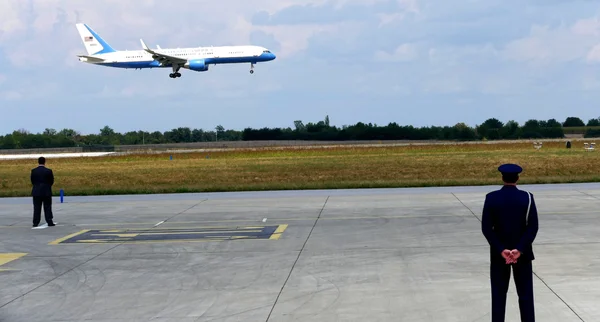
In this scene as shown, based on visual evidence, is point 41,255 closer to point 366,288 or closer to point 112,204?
point 366,288

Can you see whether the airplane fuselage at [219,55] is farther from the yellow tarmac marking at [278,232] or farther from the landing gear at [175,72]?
the yellow tarmac marking at [278,232]

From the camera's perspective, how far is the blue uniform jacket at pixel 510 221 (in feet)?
22.1

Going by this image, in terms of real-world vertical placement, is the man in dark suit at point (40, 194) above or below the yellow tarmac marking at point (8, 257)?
above

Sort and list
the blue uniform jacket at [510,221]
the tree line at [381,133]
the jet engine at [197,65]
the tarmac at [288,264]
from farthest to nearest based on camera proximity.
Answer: the tree line at [381,133] < the jet engine at [197,65] < the tarmac at [288,264] < the blue uniform jacket at [510,221]

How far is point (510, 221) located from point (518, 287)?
2.22 ft

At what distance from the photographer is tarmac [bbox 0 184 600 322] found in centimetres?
831

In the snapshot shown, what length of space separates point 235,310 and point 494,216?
10.7ft

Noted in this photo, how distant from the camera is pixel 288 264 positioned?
37.0 feet

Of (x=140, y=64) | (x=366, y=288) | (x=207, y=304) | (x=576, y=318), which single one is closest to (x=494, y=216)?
(x=576, y=318)

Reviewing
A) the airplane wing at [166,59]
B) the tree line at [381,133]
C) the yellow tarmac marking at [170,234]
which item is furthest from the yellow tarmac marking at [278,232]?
the tree line at [381,133]

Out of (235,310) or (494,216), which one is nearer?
(494,216)

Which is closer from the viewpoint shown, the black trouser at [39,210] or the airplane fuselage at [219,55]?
the black trouser at [39,210]

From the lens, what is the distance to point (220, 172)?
4147 centimetres

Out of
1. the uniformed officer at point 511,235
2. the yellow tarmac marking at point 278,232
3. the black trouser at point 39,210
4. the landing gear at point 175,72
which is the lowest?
the yellow tarmac marking at point 278,232
